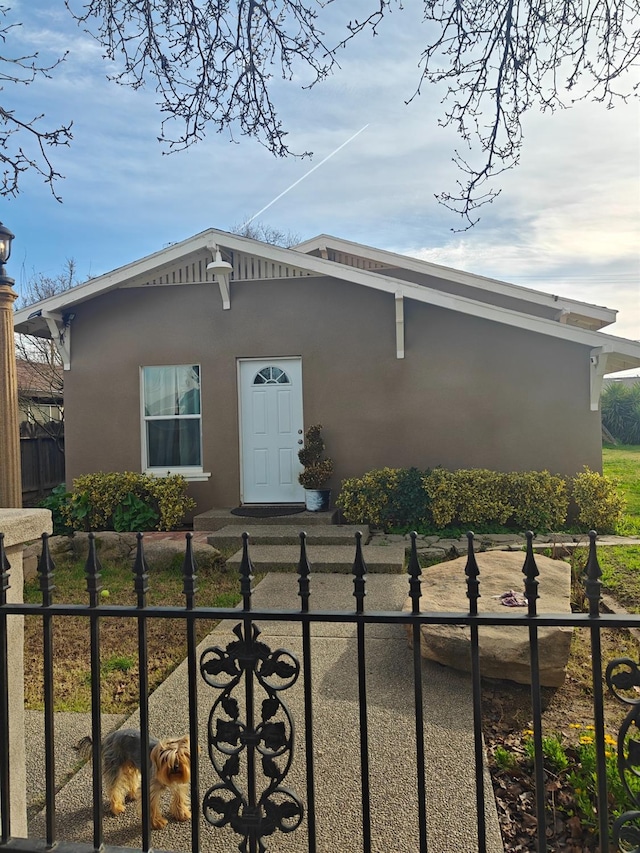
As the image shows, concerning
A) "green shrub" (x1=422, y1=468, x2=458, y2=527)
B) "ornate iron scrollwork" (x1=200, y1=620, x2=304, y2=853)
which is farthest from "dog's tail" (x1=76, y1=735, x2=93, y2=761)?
"green shrub" (x1=422, y1=468, x2=458, y2=527)

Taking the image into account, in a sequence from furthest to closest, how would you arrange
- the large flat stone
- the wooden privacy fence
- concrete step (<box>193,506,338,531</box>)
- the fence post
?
the wooden privacy fence
concrete step (<box>193,506,338,531</box>)
the large flat stone
the fence post

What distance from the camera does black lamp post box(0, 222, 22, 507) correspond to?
5.36 m

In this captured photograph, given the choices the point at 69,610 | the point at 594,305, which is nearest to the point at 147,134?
the point at 69,610

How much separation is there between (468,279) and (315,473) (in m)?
4.65

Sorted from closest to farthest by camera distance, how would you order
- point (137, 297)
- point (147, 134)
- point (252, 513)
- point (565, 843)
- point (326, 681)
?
point (565, 843) → point (147, 134) → point (326, 681) → point (252, 513) → point (137, 297)

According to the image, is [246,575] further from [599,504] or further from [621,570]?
[599,504]

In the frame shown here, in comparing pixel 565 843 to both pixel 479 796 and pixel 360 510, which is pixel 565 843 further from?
pixel 360 510

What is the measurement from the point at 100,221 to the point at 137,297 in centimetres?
243

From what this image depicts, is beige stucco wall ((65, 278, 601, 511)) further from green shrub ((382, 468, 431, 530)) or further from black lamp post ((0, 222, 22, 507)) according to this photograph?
black lamp post ((0, 222, 22, 507))

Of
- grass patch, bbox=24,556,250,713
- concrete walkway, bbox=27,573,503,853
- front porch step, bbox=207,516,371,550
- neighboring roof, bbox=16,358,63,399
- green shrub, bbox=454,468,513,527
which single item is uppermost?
neighboring roof, bbox=16,358,63,399

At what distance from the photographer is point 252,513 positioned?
29.4 feet

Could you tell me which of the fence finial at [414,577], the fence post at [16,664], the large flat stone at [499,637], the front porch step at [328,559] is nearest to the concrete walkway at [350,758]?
the large flat stone at [499,637]

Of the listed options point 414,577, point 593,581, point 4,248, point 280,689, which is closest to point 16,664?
point 280,689

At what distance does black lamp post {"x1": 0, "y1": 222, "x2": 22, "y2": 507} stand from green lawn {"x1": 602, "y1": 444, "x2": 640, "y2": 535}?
25.5 ft
